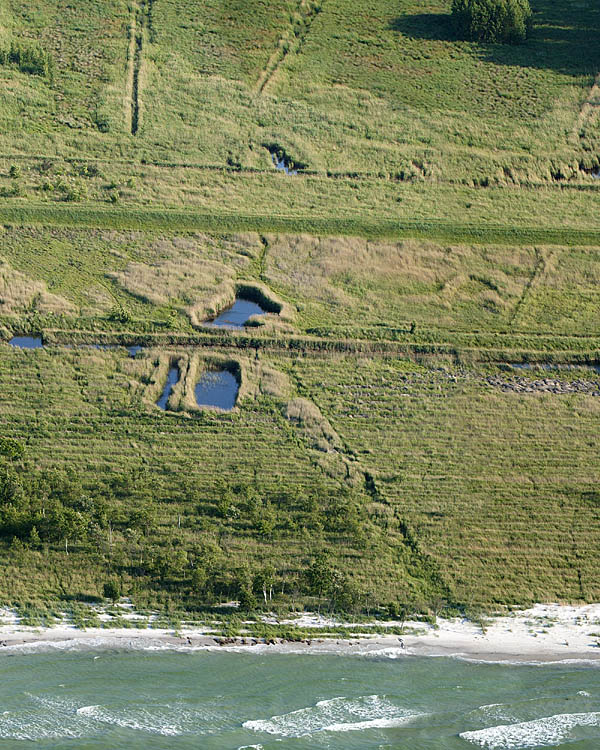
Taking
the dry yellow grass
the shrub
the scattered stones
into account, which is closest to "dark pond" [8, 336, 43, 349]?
the dry yellow grass

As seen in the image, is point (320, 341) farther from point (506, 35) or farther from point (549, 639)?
point (506, 35)

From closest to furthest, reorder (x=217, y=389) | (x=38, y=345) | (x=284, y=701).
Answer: (x=284, y=701), (x=217, y=389), (x=38, y=345)

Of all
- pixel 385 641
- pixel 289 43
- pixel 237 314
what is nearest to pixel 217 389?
pixel 237 314

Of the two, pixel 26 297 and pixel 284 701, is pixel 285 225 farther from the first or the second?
pixel 284 701

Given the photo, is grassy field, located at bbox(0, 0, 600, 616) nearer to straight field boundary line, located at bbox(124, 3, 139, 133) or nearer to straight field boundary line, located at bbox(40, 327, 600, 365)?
straight field boundary line, located at bbox(40, 327, 600, 365)

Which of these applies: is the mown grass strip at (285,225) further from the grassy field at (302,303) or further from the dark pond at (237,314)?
the dark pond at (237,314)

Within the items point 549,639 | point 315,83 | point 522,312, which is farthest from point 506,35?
point 549,639

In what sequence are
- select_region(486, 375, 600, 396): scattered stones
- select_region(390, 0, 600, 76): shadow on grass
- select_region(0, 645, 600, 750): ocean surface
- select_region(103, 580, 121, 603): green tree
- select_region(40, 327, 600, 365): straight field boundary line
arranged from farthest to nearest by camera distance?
select_region(390, 0, 600, 76): shadow on grass → select_region(40, 327, 600, 365): straight field boundary line → select_region(486, 375, 600, 396): scattered stones → select_region(103, 580, 121, 603): green tree → select_region(0, 645, 600, 750): ocean surface
